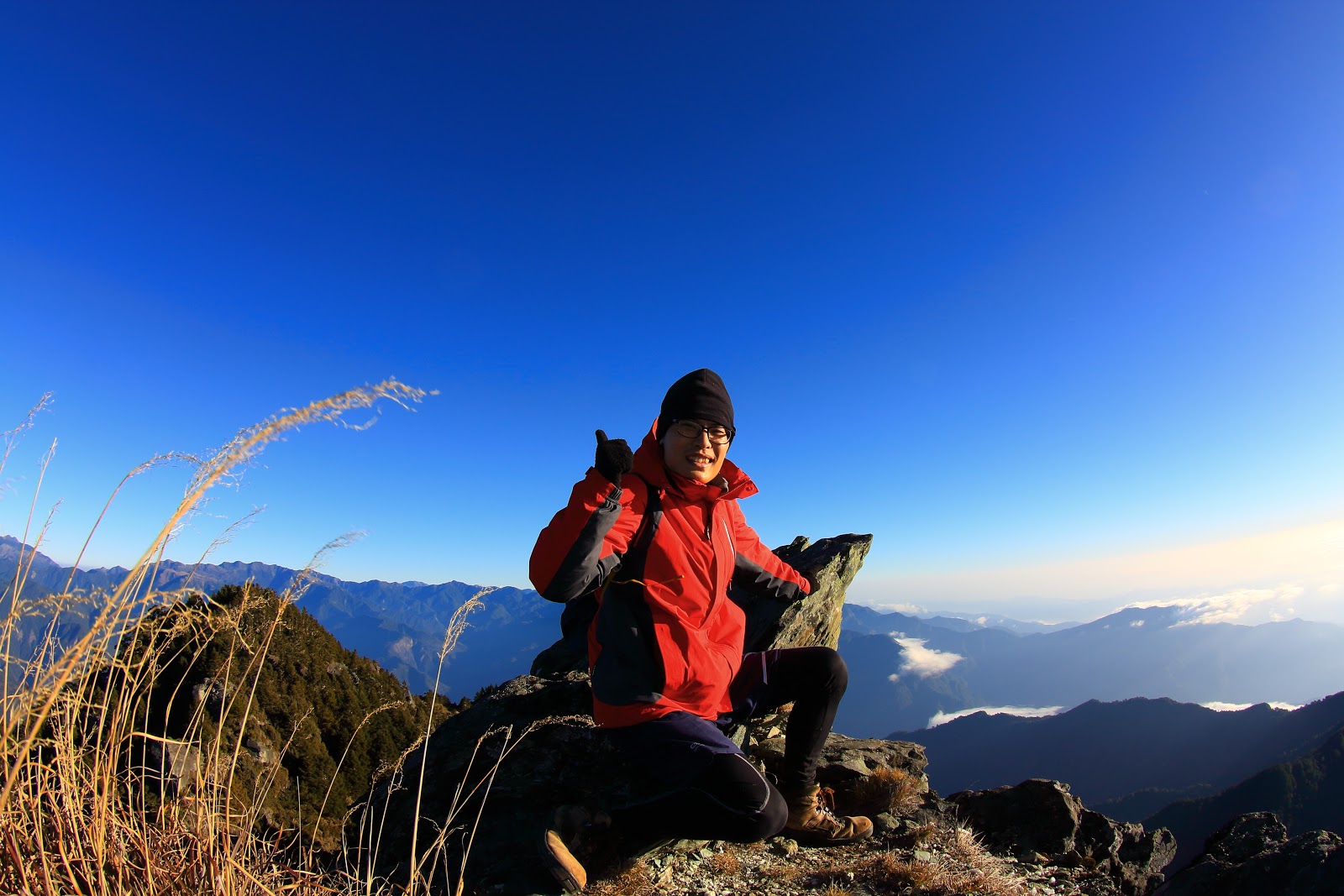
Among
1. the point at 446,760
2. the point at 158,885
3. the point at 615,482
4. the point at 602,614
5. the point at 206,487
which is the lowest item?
the point at 446,760

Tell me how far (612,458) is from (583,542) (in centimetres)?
56

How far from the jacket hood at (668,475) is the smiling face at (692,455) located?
0.05 metres

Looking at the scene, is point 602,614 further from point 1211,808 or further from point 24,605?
point 1211,808

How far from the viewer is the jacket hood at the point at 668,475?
161 inches

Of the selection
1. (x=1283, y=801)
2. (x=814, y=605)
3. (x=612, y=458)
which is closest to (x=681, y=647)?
(x=612, y=458)

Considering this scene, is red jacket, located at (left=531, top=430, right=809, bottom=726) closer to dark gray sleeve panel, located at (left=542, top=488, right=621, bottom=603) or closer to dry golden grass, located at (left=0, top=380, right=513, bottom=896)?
dark gray sleeve panel, located at (left=542, top=488, right=621, bottom=603)

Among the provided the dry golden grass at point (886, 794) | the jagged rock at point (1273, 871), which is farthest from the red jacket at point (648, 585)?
the jagged rock at point (1273, 871)

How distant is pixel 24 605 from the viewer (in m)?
2.08

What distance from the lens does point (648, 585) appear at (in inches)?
148

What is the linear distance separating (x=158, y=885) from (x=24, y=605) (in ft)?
3.95

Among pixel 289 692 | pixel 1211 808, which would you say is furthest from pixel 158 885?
pixel 1211 808

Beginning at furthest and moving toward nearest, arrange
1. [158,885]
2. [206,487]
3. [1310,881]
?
1. [1310,881]
2. [158,885]
3. [206,487]

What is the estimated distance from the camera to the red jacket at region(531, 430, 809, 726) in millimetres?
3551

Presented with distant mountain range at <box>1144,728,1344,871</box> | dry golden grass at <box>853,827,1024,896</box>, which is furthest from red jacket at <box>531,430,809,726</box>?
distant mountain range at <box>1144,728,1344,871</box>
